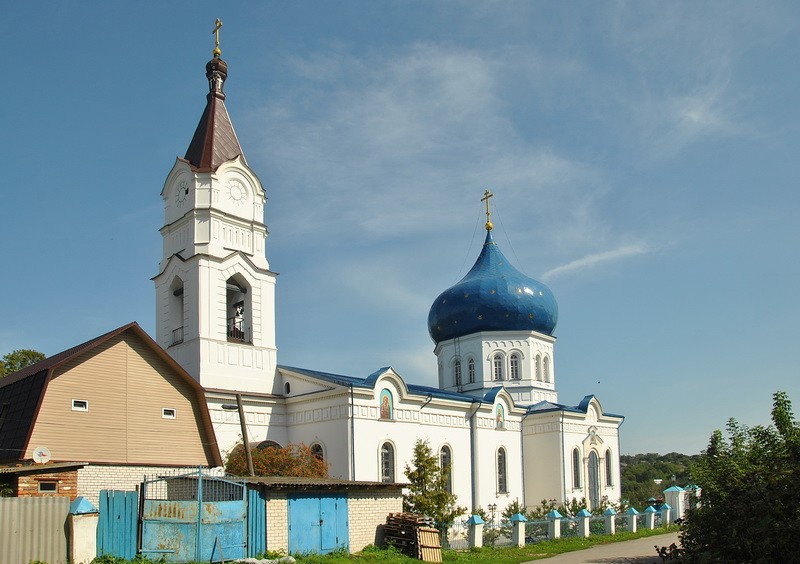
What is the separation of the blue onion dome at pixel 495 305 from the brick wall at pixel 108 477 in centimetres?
2014

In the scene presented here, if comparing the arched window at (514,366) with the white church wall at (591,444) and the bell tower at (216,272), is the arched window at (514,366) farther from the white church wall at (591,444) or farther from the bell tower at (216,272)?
the bell tower at (216,272)

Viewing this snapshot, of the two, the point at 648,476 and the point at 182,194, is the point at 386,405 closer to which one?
the point at 182,194

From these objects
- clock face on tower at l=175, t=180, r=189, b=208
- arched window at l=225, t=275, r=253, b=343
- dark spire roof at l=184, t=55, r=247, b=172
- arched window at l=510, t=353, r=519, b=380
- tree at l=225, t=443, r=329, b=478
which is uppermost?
dark spire roof at l=184, t=55, r=247, b=172

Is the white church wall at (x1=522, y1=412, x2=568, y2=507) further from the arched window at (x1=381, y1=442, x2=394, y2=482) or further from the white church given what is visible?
the arched window at (x1=381, y1=442, x2=394, y2=482)

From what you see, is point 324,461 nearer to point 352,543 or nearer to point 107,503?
point 352,543

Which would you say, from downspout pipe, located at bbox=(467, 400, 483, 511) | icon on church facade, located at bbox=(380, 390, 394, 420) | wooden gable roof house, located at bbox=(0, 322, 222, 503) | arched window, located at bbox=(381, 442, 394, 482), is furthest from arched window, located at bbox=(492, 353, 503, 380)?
wooden gable roof house, located at bbox=(0, 322, 222, 503)

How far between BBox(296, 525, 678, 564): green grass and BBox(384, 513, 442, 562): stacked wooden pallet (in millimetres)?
303

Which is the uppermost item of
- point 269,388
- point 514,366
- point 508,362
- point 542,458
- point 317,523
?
point 508,362

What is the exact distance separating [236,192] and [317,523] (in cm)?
1465

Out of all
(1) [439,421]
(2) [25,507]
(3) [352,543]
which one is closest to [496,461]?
(1) [439,421]

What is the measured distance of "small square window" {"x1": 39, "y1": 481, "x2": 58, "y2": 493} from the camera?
1588 centimetres

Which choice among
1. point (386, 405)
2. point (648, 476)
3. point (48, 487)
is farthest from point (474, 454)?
point (648, 476)

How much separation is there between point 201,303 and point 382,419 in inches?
279

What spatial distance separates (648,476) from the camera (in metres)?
69.4
